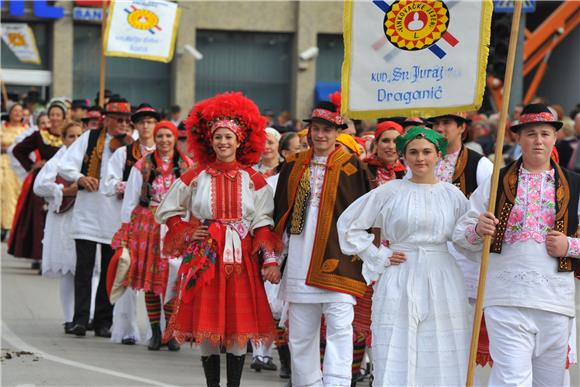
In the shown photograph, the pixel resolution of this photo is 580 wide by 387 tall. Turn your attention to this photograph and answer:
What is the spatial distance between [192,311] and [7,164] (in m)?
13.2

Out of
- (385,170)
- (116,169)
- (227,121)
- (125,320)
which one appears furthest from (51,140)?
(227,121)

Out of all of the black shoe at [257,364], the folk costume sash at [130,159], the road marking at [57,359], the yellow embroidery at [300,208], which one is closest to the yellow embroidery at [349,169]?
the yellow embroidery at [300,208]

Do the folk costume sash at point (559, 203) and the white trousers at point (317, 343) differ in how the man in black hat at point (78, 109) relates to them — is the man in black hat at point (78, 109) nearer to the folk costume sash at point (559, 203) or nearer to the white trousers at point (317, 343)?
the white trousers at point (317, 343)

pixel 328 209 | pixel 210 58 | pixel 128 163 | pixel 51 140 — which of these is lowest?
pixel 328 209

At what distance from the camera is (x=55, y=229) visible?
1262 centimetres

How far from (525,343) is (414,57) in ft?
5.89

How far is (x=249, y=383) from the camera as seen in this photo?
965cm

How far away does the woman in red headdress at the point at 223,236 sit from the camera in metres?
8.29

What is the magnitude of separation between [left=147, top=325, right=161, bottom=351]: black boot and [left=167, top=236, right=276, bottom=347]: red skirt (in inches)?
114

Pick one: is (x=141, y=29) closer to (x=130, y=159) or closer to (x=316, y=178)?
(x=130, y=159)

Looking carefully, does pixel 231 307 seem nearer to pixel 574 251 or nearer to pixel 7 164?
pixel 574 251

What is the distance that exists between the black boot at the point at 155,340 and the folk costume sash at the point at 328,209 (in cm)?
297

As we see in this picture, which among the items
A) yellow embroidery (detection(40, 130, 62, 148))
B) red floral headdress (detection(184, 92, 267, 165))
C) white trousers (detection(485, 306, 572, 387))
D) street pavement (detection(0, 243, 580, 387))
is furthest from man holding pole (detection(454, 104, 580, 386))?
yellow embroidery (detection(40, 130, 62, 148))

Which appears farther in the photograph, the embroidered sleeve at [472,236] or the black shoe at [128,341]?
the black shoe at [128,341]
